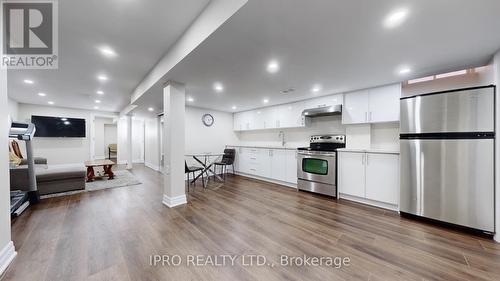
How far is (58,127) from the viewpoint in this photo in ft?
22.0

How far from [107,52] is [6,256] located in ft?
8.22

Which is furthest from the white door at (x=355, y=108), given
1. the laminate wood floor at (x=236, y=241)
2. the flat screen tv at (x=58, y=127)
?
the flat screen tv at (x=58, y=127)

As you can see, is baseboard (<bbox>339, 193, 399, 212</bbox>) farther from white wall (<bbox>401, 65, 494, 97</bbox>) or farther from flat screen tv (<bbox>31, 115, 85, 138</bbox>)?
flat screen tv (<bbox>31, 115, 85, 138</bbox>)

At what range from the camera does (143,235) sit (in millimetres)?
2182

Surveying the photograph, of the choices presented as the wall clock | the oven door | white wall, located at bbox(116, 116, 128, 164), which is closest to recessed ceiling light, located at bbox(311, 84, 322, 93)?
the oven door

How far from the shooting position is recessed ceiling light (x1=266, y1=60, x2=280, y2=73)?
2.43 m

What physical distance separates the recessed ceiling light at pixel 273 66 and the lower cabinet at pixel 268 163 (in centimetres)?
231

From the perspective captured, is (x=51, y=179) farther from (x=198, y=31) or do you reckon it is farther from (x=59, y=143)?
(x=59, y=143)

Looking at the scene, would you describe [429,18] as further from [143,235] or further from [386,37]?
[143,235]

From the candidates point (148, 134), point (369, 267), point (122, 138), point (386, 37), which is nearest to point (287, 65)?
point (386, 37)

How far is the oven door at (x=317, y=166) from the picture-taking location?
367 centimetres

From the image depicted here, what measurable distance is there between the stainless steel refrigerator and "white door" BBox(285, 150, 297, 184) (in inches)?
80.9

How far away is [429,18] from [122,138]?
1012cm

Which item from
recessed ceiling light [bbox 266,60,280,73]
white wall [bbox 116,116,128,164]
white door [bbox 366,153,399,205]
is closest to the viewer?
recessed ceiling light [bbox 266,60,280,73]
